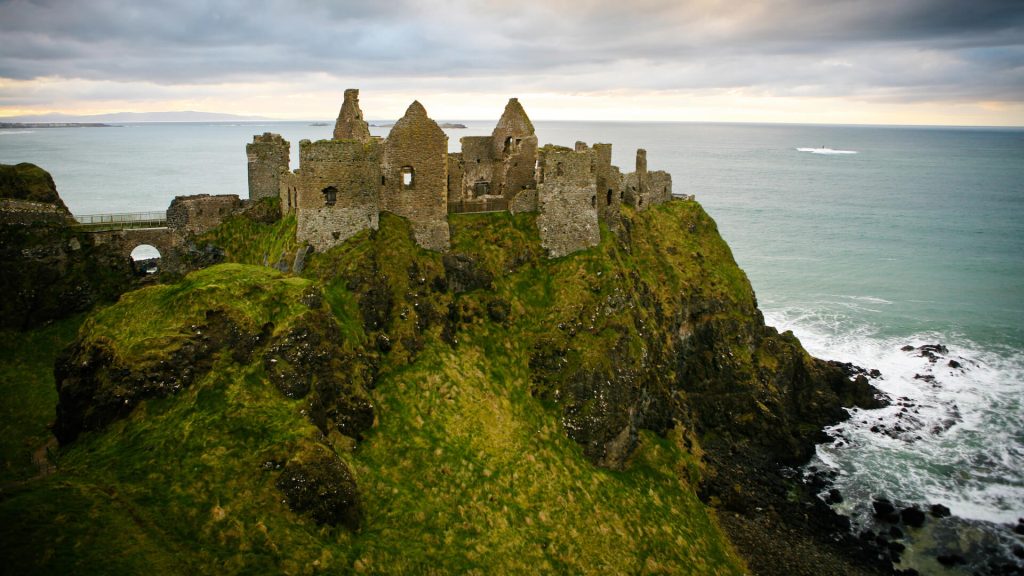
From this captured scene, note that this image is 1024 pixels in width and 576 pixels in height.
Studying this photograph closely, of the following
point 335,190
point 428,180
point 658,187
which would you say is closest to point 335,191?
point 335,190

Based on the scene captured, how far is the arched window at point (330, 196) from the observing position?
32.5 m

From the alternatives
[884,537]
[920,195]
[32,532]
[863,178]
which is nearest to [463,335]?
[32,532]

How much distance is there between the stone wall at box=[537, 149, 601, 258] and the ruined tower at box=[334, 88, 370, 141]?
37.1ft

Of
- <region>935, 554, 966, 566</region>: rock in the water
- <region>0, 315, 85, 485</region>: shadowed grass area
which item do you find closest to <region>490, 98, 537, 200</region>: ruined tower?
<region>0, 315, 85, 485</region>: shadowed grass area

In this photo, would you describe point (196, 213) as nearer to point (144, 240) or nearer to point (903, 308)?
point (144, 240)

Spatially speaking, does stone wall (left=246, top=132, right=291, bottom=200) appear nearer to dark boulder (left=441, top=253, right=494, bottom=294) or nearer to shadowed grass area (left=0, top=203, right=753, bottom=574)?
shadowed grass area (left=0, top=203, right=753, bottom=574)

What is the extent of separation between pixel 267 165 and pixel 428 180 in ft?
42.6

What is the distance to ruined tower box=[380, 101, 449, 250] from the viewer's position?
33.9m

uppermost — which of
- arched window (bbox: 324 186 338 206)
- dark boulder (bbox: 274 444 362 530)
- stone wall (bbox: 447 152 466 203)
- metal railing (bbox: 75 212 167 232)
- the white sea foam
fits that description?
stone wall (bbox: 447 152 466 203)

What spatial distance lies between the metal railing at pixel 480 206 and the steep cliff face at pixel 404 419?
71 centimetres

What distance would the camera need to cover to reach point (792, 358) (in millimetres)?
47250

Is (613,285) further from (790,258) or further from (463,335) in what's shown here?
(790,258)

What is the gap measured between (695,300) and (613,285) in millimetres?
12432

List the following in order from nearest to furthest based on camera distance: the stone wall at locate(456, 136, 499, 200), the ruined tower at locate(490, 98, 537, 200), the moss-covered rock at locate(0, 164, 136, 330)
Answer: the moss-covered rock at locate(0, 164, 136, 330)
the ruined tower at locate(490, 98, 537, 200)
the stone wall at locate(456, 136, 499, 200)
